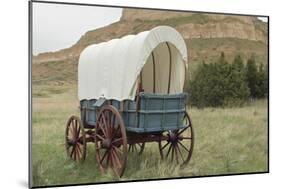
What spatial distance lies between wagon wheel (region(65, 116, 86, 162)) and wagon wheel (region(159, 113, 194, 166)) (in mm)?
780

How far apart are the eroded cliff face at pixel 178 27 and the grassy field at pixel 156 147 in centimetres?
39

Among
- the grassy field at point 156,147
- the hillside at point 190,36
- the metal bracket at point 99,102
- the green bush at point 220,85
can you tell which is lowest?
the grassy field at point 156,147

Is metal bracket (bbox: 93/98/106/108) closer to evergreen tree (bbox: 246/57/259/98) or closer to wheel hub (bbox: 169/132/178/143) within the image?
wheel hub (bbox: 169/132/178/143)

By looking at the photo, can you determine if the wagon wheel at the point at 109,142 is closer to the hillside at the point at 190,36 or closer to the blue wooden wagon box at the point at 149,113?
the blue wooden wagon box at the point at 149,113

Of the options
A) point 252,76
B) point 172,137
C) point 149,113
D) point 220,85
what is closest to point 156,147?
point 172,137

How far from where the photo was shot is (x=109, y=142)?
5.20m

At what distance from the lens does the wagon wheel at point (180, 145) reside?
17.9 feet

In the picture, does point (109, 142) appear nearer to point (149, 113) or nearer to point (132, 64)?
point (149, 113)

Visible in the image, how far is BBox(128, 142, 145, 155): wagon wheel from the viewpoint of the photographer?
530 cm

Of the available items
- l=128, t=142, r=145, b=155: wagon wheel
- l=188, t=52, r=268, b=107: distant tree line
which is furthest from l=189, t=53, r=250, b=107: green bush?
l=128, t=142, r=145, b=155: wagon wheel

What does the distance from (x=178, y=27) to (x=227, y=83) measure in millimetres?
796

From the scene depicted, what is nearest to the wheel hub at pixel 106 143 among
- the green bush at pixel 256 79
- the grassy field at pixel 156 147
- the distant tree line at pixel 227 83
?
the grassy field at pixel 156 147

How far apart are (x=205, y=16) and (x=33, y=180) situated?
7.83 feet
